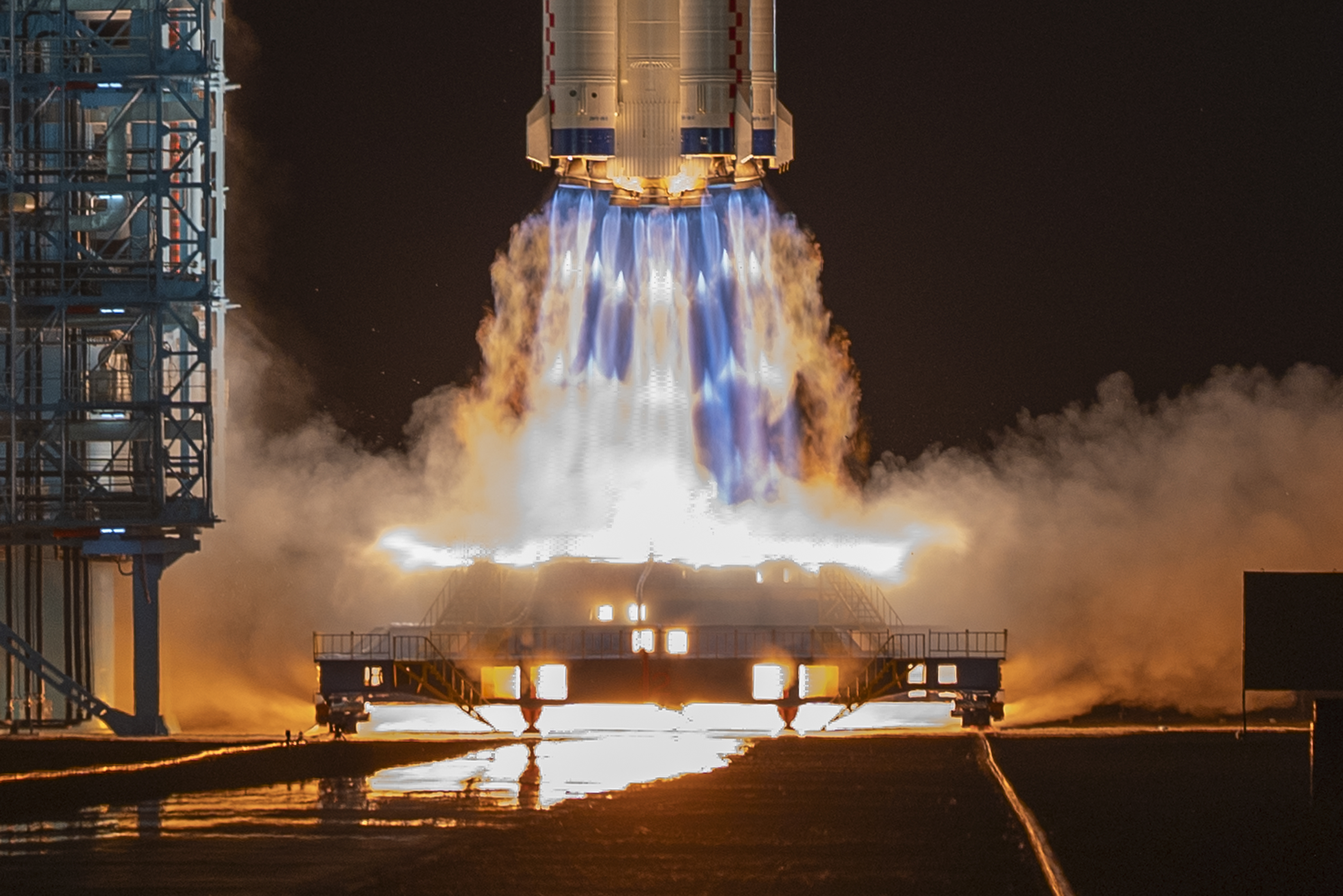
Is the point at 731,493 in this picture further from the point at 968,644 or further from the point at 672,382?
the point at 968,644

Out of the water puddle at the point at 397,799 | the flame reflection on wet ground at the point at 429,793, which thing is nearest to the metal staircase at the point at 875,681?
the flame reflection on wet ground at the point at 429,793

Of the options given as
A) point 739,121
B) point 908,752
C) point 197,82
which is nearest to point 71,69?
point 197,82

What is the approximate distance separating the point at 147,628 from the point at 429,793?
12910mm

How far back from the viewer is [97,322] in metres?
36.9

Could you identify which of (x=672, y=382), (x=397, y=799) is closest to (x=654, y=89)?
(x=672, y=382)

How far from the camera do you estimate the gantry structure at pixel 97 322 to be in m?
36.0

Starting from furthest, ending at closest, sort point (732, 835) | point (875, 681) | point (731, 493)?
point (731, 493) → point (875, 681) → point (732, 835)

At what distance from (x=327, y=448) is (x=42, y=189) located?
14898 mm

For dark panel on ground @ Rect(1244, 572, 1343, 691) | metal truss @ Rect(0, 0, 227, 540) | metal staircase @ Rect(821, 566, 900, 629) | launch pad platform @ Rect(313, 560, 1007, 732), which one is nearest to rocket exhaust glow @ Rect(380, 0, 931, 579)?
metal staircase @ Rect(821, 566, 900, 629)

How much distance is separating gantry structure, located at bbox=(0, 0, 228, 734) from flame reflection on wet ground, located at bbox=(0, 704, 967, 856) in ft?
17.8

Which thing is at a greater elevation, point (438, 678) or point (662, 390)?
point (662, 390)

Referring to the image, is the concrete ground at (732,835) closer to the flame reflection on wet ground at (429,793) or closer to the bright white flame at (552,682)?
the flame reflection on wet ground at (429,793)

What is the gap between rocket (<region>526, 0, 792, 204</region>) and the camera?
40531 mm

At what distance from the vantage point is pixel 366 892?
1778 cm
